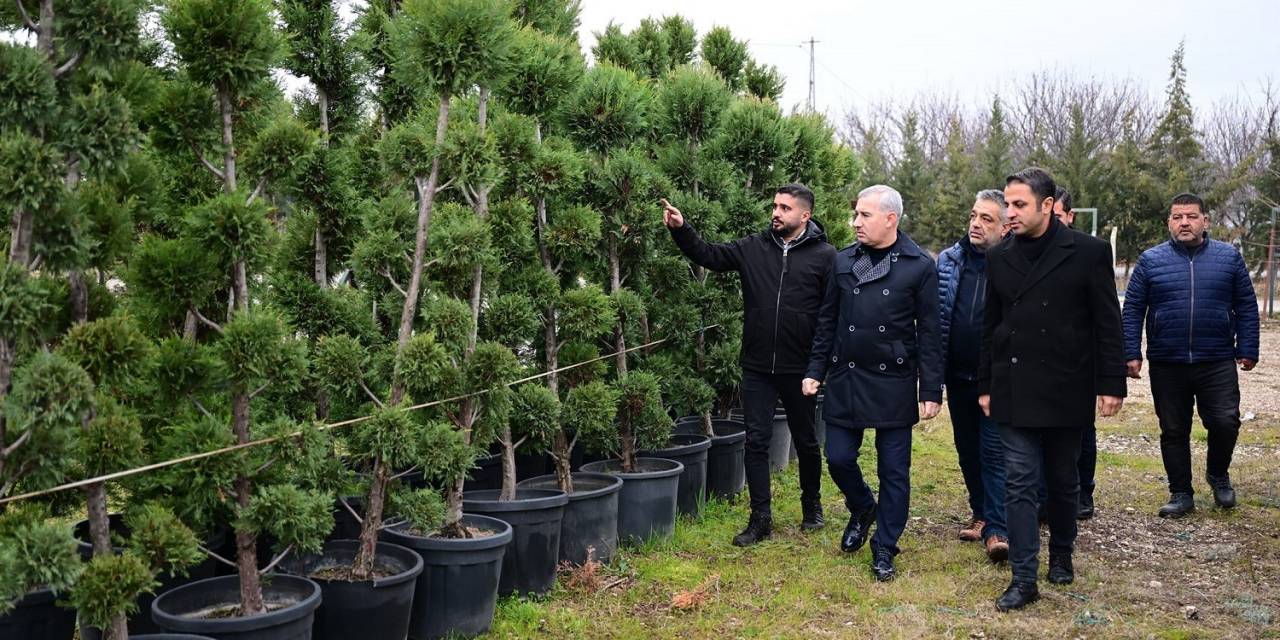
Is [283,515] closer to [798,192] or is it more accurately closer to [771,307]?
[771,307]

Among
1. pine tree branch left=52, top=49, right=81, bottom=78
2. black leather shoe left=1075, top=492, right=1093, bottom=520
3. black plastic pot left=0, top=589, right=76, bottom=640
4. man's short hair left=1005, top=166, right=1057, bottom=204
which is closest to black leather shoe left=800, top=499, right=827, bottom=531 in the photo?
black leather shoe left=1075, top=492, right=1093, bottom=520

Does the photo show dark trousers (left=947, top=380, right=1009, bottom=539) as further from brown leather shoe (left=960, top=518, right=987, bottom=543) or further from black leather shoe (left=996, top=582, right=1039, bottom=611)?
black leather shoe (left=996, top=582, right=1039, bottom=611)

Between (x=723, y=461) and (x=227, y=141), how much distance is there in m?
3.89

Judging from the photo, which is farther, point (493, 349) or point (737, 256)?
point (737, 256)

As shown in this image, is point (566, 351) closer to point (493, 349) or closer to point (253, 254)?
point (493, 349)

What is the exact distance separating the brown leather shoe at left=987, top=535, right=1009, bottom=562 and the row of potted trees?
1623 mm

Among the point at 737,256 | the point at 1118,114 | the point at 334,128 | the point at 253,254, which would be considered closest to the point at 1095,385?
the point at 737,256

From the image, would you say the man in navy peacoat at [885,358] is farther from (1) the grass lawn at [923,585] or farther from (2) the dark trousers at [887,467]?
(1) the grass lawn at [923,585]

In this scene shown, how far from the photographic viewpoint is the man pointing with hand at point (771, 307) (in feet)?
17.5

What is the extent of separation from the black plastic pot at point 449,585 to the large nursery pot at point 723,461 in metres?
2.58

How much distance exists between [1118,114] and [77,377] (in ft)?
160

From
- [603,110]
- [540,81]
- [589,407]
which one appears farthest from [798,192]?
[589,407]

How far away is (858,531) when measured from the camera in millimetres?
5266

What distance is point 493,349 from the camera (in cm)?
415
